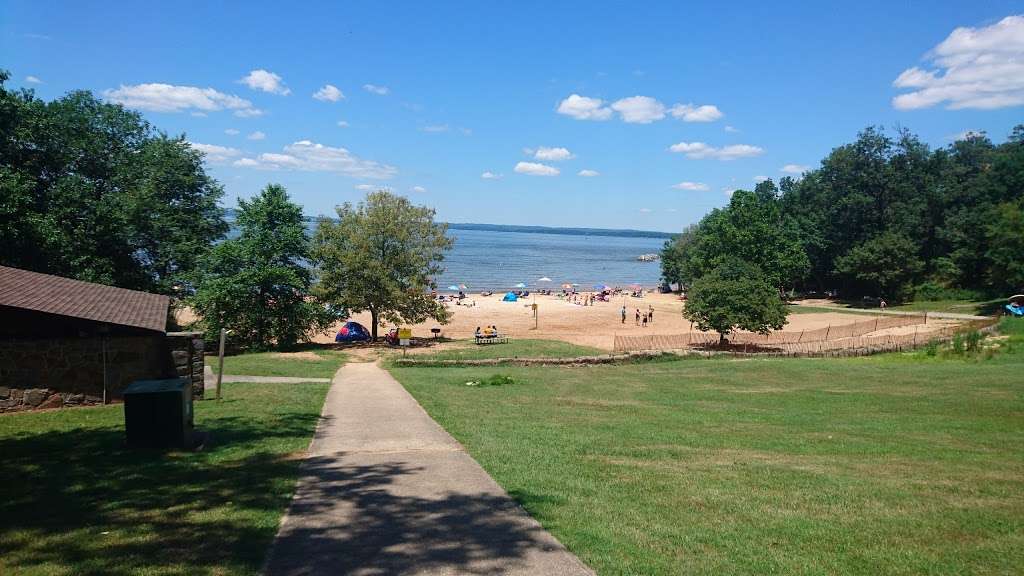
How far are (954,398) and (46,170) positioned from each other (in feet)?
114

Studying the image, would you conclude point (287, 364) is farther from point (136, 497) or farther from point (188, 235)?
point (136, 497)

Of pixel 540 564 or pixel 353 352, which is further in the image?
pixel 353 352

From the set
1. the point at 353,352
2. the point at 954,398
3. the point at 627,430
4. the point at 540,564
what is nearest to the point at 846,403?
the point at 954,398

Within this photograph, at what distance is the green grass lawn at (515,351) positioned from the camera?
2894 centimetres

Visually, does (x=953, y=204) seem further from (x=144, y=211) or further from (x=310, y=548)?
(x=310, y=548)

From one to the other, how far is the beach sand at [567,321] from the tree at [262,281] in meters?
6.72

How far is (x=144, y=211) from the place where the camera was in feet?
99.1

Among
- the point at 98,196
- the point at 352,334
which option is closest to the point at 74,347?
the point at 98,196

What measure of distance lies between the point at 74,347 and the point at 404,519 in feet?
34.7

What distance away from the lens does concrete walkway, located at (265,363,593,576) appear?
5.29 meters

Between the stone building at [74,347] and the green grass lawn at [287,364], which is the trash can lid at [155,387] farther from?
the green grass lawn at [287,364]

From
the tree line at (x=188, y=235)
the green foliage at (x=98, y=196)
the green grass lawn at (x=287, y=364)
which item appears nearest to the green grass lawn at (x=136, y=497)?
the green grass lawn at (x=287, y=364)

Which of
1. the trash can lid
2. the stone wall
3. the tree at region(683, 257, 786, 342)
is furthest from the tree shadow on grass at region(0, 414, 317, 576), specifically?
the tree at region(683, 257, 786, 342)

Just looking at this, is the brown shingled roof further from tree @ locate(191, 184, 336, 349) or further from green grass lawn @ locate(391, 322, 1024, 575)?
tree @ locate(191, 184, 336, 349)
